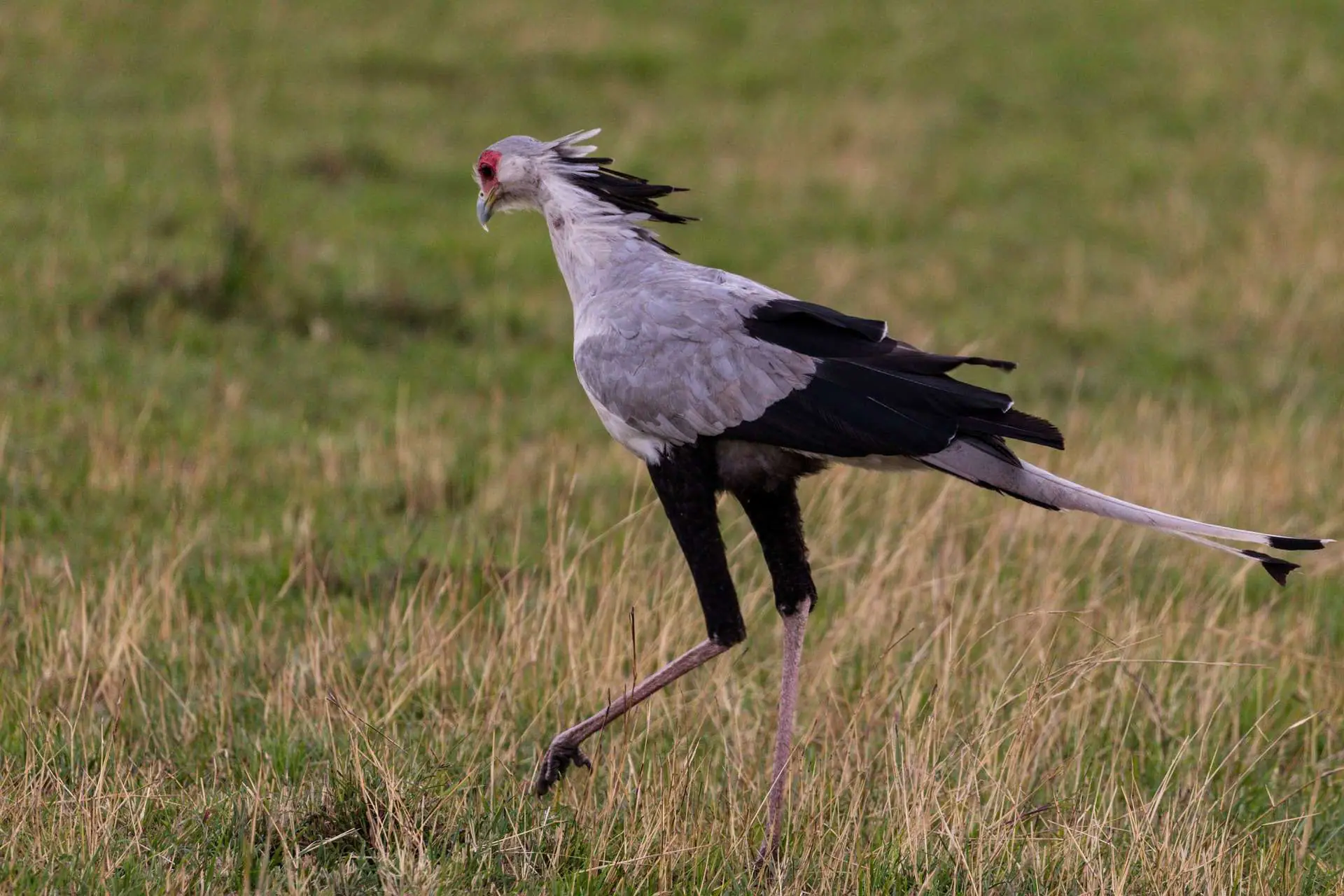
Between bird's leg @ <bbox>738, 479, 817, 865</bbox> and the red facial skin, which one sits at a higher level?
the red facial skin

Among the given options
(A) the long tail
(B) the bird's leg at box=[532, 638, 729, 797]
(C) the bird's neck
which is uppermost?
(C) the bird's neck

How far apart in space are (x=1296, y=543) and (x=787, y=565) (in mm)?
1370

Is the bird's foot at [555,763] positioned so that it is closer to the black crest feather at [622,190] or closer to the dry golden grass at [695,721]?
the dry golden grass at [695,721]

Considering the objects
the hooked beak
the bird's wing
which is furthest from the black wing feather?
the hooked beak

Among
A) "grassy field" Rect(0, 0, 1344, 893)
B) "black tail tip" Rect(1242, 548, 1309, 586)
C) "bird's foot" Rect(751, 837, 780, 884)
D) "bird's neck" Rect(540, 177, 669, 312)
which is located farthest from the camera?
"bird's neck" Rect(540, 177, 669, 312)

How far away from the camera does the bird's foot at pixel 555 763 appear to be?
4.30 meters

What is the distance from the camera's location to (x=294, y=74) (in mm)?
13641

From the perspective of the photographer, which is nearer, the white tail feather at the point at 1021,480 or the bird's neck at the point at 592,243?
the white tail feather at the point at 1021,480

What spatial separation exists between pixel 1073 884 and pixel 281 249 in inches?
287

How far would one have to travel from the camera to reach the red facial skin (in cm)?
482

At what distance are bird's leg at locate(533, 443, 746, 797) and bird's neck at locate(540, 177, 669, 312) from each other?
573 mm

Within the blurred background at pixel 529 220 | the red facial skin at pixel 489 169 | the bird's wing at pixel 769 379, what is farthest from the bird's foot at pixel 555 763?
the blurred background at pixel 529 220

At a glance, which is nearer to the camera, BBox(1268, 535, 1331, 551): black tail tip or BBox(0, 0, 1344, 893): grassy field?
BBox(1268, 535, 1331, 551): black tail tip

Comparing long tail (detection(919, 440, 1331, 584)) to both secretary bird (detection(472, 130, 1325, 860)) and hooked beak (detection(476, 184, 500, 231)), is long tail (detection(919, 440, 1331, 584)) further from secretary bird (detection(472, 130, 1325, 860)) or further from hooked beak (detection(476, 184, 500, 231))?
hooked beak (detection(476, 184, 500, 231))
